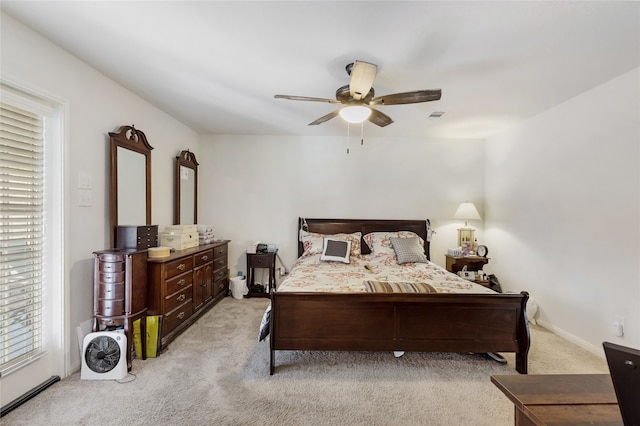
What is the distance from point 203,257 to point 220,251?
543mm

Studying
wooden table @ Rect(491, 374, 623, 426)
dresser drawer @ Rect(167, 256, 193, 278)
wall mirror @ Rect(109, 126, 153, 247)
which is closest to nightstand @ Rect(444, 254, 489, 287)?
wooden table @ Rect(491, 374, 623, 426)

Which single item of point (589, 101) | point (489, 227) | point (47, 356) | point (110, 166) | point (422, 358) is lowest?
point (422, 358)

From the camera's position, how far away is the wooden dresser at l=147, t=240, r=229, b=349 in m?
2.64

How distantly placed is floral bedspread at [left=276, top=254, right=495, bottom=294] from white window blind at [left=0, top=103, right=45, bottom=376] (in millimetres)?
1766

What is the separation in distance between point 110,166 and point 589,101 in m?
4.70

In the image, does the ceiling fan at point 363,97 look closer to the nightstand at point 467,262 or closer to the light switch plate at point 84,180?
the light switch plate at point 84,180

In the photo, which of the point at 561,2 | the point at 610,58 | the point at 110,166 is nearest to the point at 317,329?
the point at 110,166

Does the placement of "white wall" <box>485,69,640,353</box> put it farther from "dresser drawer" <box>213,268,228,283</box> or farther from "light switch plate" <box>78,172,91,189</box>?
"light switch plate" <box>78,172,91,189</box>

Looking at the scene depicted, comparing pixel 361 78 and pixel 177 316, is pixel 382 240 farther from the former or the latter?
pixel 177 316

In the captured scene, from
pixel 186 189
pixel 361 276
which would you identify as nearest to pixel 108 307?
pixel 186 189

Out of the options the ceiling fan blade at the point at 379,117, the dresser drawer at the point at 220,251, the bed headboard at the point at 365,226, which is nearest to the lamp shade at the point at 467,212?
the bed headboard at the point at 365,226

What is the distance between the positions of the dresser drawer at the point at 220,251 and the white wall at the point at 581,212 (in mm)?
4128

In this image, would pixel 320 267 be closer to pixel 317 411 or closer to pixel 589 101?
pixel 317 411

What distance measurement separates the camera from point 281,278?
14.9ft
